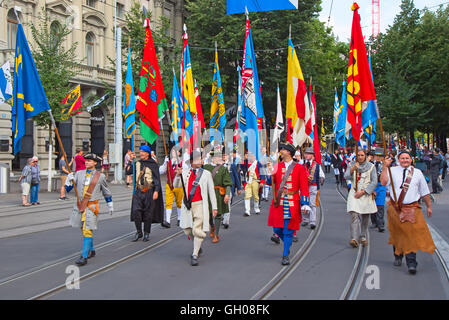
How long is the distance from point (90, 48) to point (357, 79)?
25982 millimetres

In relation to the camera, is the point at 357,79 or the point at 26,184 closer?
the point at 357,79

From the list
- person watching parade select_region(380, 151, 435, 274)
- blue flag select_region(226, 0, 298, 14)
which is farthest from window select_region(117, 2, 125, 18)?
person watching parade select_region(380, 151, 435, 274)

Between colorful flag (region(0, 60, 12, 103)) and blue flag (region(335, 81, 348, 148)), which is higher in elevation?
colorful flag (region(0, 60, 12, 103))

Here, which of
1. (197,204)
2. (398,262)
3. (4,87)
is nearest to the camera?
(398,262)

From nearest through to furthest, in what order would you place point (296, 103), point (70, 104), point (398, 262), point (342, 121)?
point (398, 262), point (296, 103), point (70, 104), point (342, 121)

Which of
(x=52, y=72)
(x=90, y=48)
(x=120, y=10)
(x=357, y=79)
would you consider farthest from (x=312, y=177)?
(x=120, y=10)

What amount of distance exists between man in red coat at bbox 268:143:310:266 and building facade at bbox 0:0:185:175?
18424mm

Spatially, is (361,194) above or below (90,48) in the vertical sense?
below

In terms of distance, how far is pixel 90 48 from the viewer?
1236 inches

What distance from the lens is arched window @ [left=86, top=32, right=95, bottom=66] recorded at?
31062mm

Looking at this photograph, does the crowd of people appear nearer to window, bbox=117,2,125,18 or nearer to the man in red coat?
the man in red coat

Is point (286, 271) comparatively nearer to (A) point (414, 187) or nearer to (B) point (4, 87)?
(A) point (414, 187)

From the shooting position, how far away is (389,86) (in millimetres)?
30453

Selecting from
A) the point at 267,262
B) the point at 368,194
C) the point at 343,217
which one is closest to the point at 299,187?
the point at 267,262
